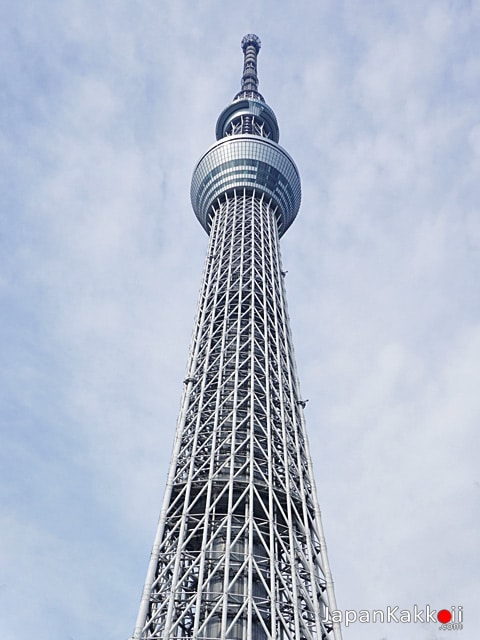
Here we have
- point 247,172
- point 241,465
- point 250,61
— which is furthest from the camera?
point 250,61

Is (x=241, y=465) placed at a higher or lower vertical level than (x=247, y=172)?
lower

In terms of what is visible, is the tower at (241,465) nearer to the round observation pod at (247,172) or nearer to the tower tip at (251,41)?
the round observation pod at (247,172)

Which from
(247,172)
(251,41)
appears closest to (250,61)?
(251,41)

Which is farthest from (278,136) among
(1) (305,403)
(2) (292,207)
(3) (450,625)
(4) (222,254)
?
(3) (450,625)

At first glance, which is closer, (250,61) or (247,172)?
(247,172)

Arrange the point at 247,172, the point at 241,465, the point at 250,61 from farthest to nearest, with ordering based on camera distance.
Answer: the point at 250,61 < the point at 247,172 < the point at 241,465

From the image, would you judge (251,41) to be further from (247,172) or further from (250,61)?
(247,172)

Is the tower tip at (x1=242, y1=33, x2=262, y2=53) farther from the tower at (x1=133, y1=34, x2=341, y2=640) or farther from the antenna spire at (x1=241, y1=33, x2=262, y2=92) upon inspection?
the tower at (x1=133, y1=34, x2=341, y2=640)

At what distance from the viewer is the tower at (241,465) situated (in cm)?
4703

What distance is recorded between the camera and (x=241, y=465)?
2253 inches

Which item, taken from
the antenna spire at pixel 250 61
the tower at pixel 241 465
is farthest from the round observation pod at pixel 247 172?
the antenna spire at pixel 250 61

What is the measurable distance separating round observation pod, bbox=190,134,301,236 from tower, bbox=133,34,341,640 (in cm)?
18

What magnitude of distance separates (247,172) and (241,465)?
164 ft

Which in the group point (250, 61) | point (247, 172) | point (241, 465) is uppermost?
point (250, 61)
